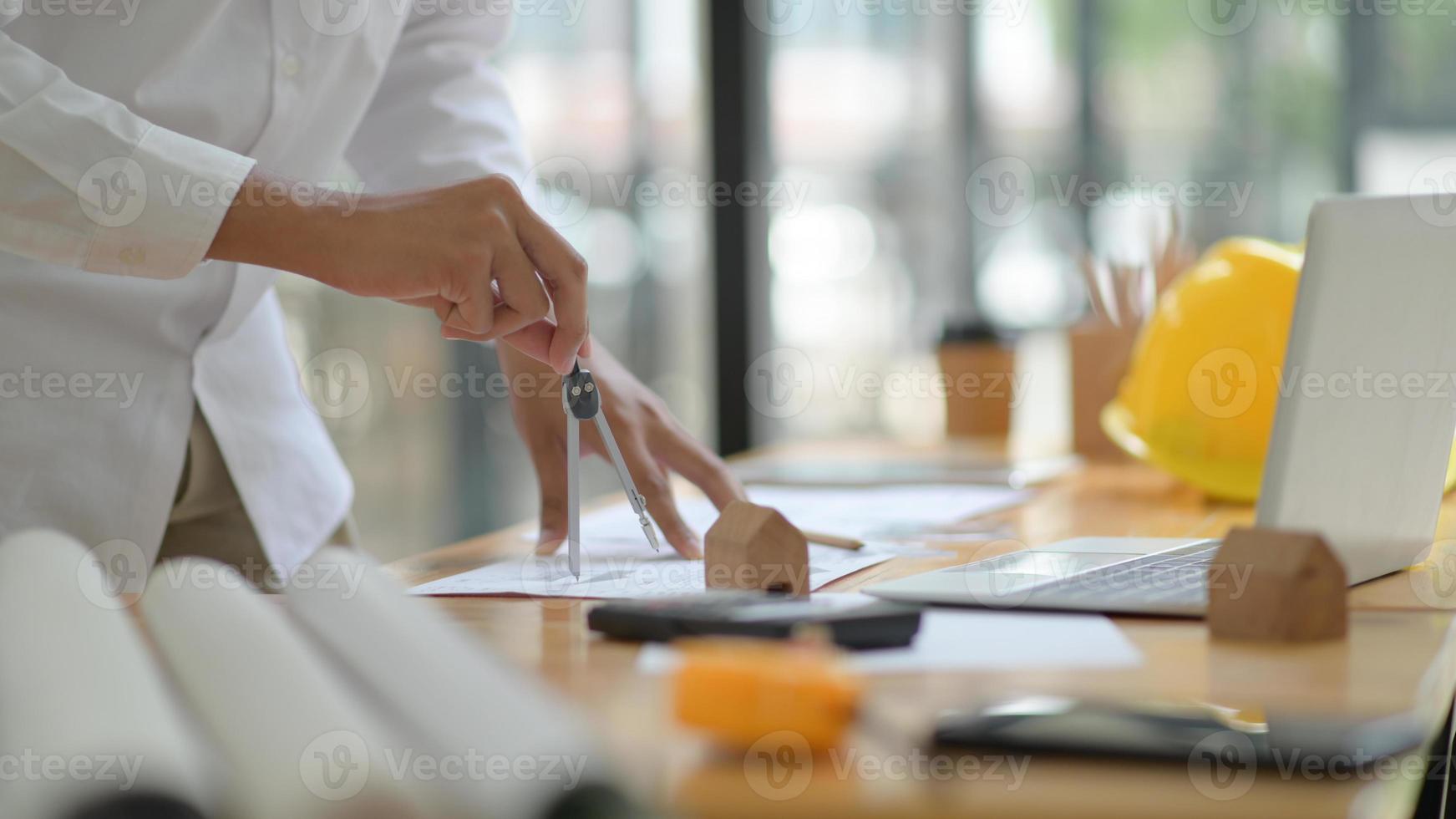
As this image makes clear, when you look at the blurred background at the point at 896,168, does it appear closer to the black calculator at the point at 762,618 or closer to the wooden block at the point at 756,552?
the wooden block at the point at 756,552

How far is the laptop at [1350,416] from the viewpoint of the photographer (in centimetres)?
81

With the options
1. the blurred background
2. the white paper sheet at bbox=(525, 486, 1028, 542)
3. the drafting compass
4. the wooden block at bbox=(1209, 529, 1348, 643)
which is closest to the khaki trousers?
the white paper sheet at bbox=(525, 486, 1028, 542)

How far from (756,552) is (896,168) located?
3923 mm

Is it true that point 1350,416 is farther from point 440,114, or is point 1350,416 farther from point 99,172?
point 440,114

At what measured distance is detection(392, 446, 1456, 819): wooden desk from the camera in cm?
44

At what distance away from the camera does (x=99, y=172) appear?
2.93 feet

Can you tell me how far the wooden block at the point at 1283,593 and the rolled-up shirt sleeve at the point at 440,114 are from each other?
2.96 ft

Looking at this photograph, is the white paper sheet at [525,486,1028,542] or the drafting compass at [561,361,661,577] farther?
the white paper sheet at [525,486,1028,542]

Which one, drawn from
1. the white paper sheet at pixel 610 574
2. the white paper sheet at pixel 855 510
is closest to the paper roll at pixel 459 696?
the white paper sheet at pixel 610 574

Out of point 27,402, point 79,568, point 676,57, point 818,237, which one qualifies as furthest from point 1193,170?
point 79,568

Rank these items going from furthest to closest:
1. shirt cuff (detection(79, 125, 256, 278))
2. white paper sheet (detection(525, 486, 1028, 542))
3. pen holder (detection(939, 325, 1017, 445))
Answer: pen holder (detection(939, 325, 1017, 445)), white paper sheet (detection(525, 486, 1028, 542)), shirt cuff (detection(79, 125, 256, 278))

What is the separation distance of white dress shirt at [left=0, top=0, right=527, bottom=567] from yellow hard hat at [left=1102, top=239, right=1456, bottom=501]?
0.74 metres

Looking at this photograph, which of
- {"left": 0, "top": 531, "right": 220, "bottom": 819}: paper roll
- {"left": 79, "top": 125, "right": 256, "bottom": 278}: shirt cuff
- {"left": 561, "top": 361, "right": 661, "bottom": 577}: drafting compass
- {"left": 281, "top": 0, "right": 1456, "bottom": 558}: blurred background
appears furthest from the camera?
{"left": 281, "top": 0, "right": 1456, "bottom": 558}: blurred background

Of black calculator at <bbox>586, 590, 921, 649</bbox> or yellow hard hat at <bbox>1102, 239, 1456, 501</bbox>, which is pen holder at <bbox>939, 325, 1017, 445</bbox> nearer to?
yellow hard hat at <bbox>1102, 239, 1456, 501</bbox>
